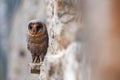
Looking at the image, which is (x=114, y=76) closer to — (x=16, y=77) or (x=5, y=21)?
(x=16, y=77)

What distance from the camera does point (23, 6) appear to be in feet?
8.29

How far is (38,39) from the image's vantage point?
1453mm

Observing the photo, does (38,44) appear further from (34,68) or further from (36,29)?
(34,68)

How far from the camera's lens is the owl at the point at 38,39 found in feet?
4.78

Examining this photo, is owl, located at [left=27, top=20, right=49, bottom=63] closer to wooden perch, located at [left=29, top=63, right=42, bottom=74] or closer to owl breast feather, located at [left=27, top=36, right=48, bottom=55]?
owl breast feather, located at [left=27, top=36, right=48, bottom=55]

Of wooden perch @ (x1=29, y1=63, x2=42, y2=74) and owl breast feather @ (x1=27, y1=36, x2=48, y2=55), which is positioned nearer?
wooden perch @ (x1=29, y1=63, x2=42, y2=74)

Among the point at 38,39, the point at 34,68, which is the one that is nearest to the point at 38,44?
the point at 38,39

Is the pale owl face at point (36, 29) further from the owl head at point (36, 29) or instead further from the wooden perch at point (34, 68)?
the wooden perch at point (34, 68)

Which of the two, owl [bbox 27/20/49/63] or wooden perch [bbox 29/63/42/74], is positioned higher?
owl [bbox 27/20/49/63]

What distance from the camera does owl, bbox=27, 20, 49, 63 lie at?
57.4 inches

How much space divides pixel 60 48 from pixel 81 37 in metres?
0.41

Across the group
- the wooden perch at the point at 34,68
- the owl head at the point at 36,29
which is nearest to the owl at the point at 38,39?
the owl head at the point at 36,29

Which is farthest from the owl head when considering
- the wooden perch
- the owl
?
the wooden perch

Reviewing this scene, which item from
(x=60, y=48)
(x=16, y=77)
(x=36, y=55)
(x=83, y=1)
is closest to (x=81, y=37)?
(x=83, y=1)
